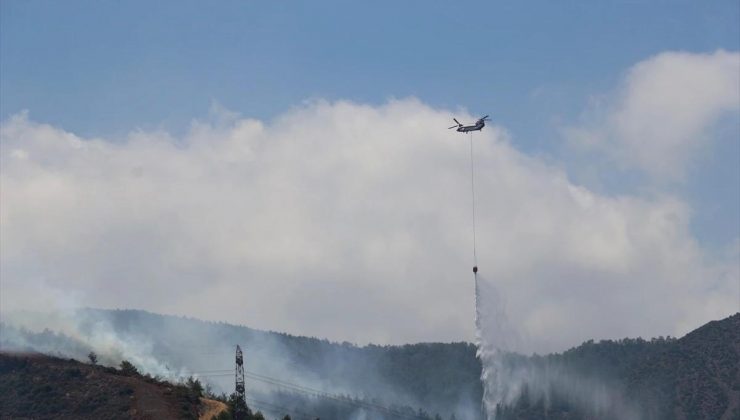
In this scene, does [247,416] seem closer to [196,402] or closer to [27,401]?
[196,402]

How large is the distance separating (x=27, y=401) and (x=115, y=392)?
55.3 feet

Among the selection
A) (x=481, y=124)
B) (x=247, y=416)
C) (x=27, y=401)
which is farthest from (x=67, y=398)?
(x=481, y=124)

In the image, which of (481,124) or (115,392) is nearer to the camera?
(481,124)

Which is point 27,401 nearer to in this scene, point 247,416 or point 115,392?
point 115,392

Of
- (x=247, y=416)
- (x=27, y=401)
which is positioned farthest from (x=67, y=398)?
(x=247, y=416)

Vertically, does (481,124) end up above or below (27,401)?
above

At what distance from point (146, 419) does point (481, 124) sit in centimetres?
8233

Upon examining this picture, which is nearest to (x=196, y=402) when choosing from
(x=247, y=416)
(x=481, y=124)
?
(x=247, y=416)

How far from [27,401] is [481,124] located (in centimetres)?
10266

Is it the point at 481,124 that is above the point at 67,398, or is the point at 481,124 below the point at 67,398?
above

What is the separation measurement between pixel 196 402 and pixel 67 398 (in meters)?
25.3

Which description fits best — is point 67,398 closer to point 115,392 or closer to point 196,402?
point 115,392

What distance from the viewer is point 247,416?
19625 cm

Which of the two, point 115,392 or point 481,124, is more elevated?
point 481,124
